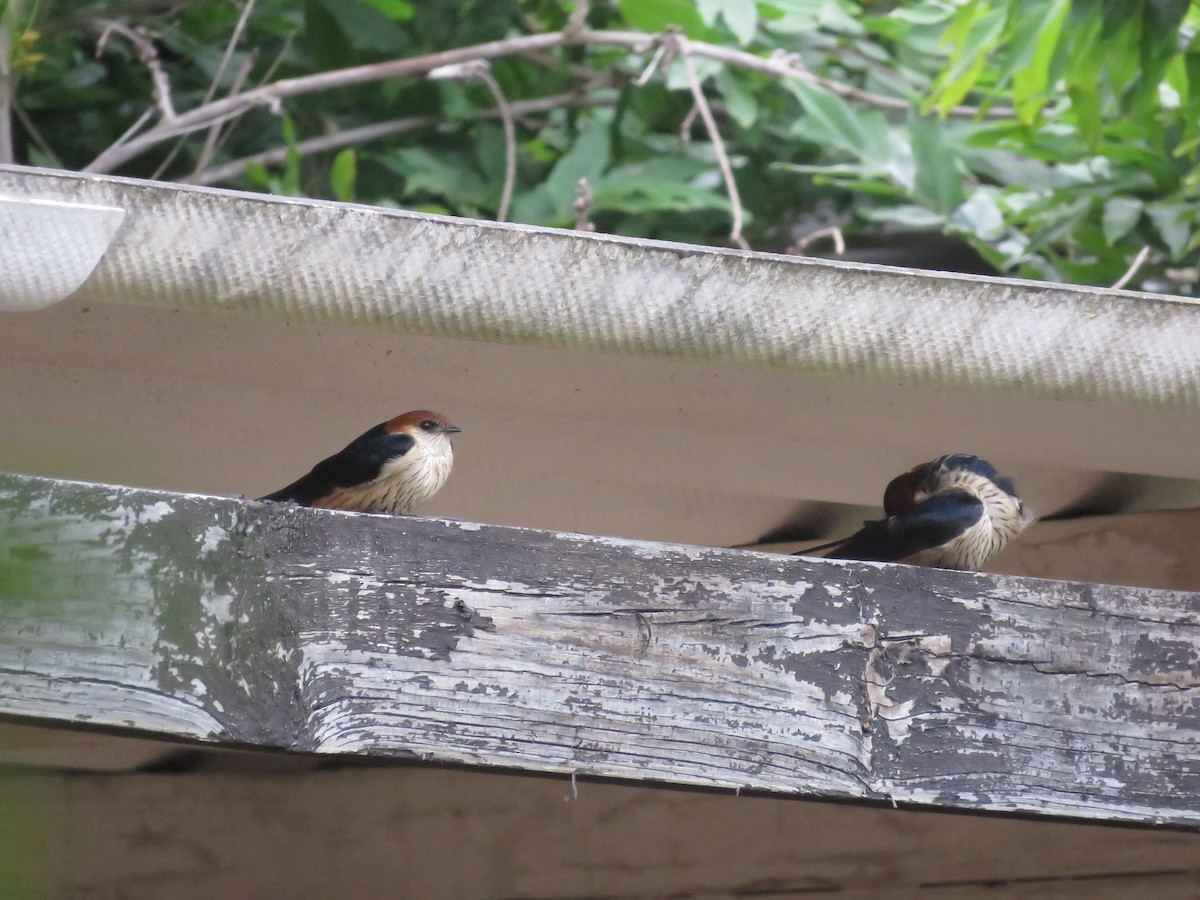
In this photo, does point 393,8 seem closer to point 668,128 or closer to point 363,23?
point 363,23

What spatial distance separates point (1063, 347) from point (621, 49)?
9.47 ft

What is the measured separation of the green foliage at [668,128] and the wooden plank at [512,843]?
1722mm

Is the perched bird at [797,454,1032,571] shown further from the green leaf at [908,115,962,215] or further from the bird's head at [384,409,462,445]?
the green leaf at [908,115,962,215]

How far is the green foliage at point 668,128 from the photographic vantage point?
3.34 m

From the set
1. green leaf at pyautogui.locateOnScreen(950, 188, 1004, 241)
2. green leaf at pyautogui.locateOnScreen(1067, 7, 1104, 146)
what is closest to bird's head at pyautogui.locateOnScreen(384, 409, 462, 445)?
green leaf at pyautogui.locateOnScreen(1067, 7, 1104, 146)

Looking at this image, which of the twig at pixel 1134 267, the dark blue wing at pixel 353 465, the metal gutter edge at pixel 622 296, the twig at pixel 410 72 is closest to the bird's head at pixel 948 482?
the metal gutter edge at pixel 622 296

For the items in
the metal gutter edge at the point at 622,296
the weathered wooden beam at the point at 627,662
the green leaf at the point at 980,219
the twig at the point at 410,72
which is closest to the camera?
the weathered wooden beam at the point at 627,662

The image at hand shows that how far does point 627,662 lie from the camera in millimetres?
1211

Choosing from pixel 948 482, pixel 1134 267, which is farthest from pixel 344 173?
pixel 948 482

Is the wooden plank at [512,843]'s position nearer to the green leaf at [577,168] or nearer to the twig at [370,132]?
the green leaf at [577,168]

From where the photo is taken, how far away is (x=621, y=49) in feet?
13.1

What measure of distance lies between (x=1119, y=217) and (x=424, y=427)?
2.11 m

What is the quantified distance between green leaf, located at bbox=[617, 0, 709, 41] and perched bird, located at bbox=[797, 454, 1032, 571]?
84.4 inches

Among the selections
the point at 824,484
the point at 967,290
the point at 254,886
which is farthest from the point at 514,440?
the point at 254,886
